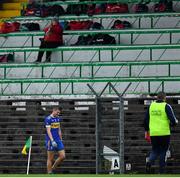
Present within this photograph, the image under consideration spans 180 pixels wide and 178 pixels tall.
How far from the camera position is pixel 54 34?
29.6m

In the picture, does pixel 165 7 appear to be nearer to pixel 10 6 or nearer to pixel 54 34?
pixel 54 34

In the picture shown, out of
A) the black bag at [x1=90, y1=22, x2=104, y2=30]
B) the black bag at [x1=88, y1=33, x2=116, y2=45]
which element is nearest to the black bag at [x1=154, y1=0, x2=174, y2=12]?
the black bag at [x1=90, y1=22, x2=104, y2=30]

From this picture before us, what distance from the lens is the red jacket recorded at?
2953 cm

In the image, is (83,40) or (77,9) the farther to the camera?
(77,9)

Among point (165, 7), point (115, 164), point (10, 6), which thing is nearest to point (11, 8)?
point (10, 6)

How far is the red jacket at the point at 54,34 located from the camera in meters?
29.5

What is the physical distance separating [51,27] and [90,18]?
5.97 ft

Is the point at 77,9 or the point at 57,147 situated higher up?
the point at 77,9

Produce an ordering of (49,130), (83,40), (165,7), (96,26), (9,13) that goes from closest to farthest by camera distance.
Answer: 1. (49,130)
2. (83,40)
3. (96,26)
4. (165,7)
5. (9,13)

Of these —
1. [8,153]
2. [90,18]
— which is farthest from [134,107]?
[90,18]

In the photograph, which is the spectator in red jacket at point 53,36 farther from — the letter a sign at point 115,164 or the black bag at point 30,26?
the letter a sign at point 115,164

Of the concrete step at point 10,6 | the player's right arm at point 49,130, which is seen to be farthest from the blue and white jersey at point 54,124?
the concrete step at point 10,6

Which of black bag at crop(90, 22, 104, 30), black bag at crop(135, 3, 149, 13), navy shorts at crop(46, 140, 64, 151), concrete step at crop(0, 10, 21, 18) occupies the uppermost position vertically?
concrete step at crop(0, 10, 21, 18)

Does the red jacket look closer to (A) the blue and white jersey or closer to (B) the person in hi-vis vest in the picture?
(A) the blue and white jersey
